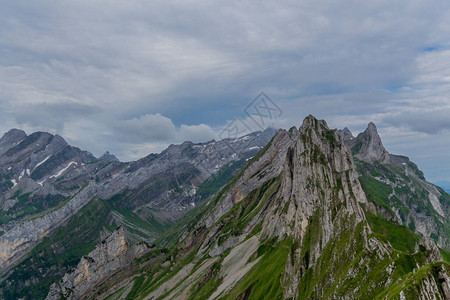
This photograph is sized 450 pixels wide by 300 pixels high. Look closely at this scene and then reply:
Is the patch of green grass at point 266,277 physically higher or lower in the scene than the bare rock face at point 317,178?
lower

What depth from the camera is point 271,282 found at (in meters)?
155

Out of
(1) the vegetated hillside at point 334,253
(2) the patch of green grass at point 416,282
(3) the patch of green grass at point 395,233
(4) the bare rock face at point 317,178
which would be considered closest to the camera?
(2) the patch of green grass at point 416,282

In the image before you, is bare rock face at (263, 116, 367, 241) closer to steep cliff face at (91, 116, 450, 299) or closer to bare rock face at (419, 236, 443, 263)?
steep cliff face at (91, 116, 450, 299)

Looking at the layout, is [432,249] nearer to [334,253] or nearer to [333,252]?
[333,252]

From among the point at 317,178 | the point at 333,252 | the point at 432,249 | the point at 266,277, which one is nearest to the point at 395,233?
the point at 317,178

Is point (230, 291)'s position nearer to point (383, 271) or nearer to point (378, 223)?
point (378, 223)

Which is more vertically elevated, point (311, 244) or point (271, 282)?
point (311, 244)

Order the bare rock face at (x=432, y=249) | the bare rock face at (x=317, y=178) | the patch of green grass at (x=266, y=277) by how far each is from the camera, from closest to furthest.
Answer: the bare rock face at (x=432, y=249), the patch of green grass at (x=266, y=277), the bare rock face at (x=317, y=178)

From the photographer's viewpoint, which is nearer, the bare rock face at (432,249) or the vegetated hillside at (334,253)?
the vegetated hillside at (334,253)

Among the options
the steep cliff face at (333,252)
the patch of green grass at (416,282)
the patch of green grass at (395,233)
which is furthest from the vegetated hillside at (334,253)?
the patch of green grass at (395,233)

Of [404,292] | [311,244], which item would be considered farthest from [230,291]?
[404,292]

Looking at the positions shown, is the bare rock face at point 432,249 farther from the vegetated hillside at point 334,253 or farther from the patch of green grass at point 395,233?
the patch of green grass at point 395,233

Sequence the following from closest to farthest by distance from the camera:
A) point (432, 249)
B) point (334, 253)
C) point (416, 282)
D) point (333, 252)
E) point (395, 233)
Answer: point (416, 282)
point (432, 249)
point (334, 253)
point (333, 252)
point (395, 233)

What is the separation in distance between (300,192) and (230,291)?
197 ft
